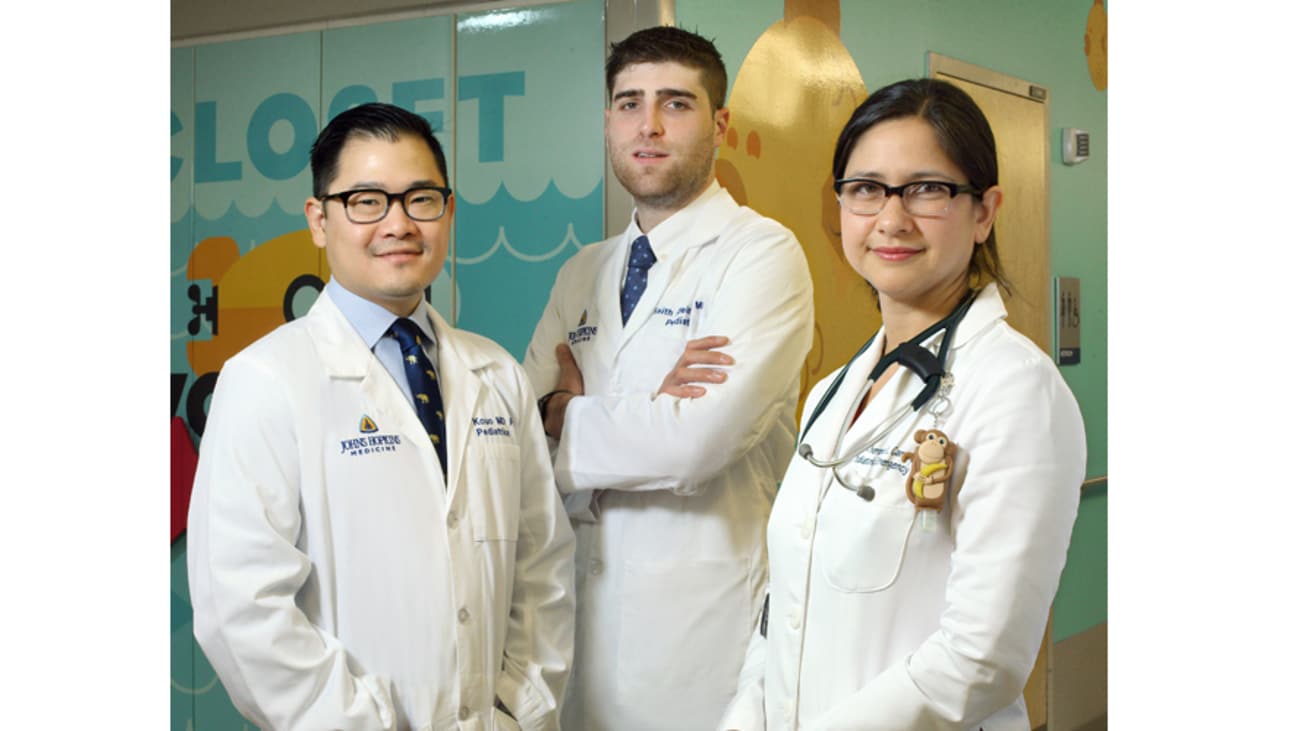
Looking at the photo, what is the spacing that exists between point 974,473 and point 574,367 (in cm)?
116

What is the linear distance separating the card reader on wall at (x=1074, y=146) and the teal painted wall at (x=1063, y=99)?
12 mm

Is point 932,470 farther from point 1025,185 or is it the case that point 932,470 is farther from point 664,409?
point 1025,185

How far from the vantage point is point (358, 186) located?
6.28ft

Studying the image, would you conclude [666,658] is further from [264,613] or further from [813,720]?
[264,613]

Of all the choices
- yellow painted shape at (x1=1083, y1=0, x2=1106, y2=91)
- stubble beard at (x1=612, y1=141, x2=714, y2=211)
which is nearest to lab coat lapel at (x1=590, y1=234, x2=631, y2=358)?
stubble beard at (x1=612, y1=141, x2=714, y2=211)

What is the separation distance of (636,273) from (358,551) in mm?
871

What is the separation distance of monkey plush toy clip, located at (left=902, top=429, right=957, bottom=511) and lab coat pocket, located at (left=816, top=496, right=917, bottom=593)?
4cm

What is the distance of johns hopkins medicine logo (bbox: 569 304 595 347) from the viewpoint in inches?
94.6

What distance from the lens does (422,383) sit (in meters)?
1.93

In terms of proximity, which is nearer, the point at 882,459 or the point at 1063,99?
the point at 882,459

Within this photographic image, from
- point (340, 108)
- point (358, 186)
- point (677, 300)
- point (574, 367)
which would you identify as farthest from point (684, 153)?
point (340, 108)

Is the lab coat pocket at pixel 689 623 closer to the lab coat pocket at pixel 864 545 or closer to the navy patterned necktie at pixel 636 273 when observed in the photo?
the navy patterned necktie at pixel 636 273

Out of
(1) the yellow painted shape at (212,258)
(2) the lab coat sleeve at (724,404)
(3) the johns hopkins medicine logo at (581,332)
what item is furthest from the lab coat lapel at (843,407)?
(1) the yellow painted shape at (212,258)

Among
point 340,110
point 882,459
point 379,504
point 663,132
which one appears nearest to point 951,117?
point 882,459
